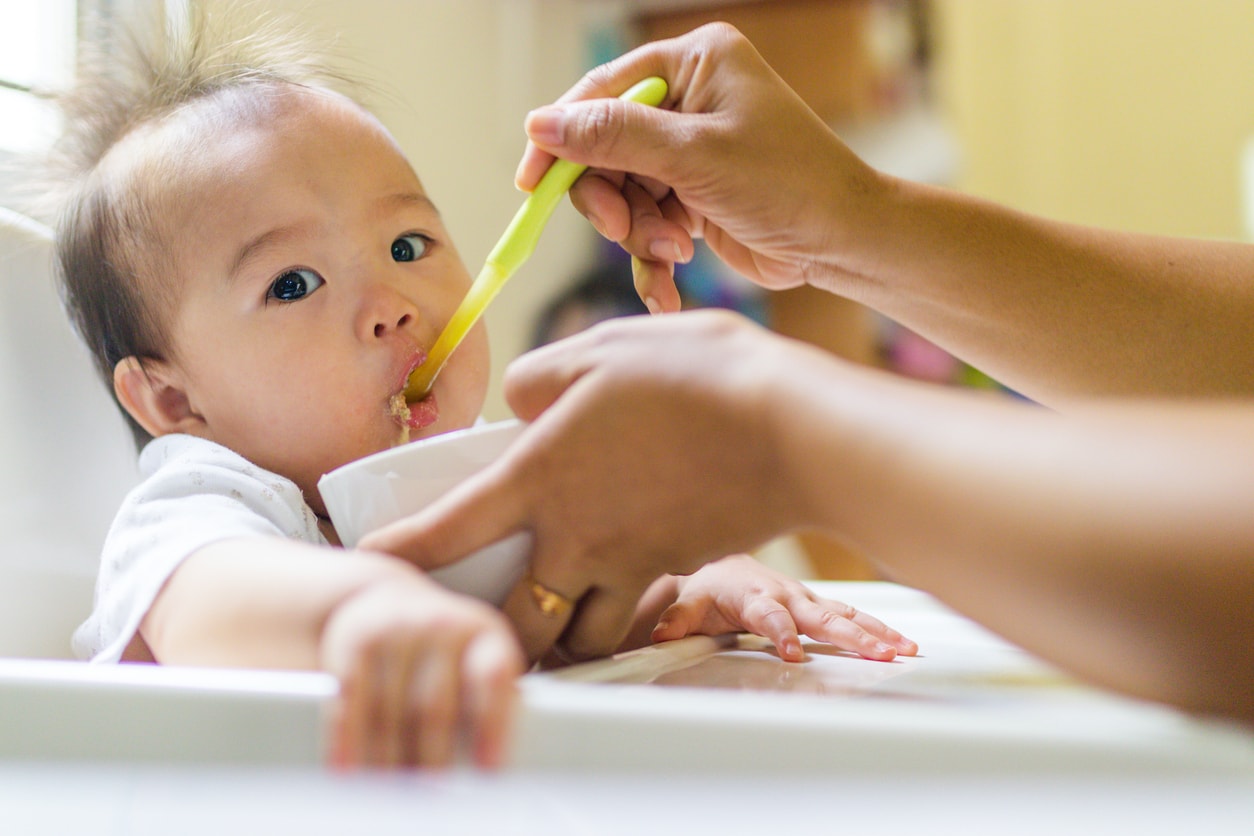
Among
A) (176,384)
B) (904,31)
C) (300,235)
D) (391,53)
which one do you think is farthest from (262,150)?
(904,31)

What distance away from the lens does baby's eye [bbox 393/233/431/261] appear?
0.76 meters

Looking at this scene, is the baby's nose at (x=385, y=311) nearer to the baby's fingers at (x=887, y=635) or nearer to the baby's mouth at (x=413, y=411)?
the baby's mouth at (x=413, y=411)

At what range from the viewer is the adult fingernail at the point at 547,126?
67 centimetres

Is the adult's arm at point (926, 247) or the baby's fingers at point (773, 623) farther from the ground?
the adult's arm at point (926, 247)

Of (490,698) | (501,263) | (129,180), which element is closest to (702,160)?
(501,263)

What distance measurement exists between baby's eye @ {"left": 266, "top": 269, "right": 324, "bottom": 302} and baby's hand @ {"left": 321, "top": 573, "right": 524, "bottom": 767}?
1.39 feet

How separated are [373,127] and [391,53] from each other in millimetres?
770

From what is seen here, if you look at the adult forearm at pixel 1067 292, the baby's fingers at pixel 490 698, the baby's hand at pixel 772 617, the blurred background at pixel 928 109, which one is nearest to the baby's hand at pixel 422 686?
the baby's fingers at pixel 490 698

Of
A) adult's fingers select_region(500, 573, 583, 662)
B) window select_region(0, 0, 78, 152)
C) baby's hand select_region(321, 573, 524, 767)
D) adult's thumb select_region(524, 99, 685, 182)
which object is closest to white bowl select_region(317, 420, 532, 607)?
adult's fingers select_region(500, 573, 583, 662)

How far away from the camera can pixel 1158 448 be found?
324 mm

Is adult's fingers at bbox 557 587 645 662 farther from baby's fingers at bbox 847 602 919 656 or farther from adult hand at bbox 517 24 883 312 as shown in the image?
adult hand at bbox 517 24 883 312

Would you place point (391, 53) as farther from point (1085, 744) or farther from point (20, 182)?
point (1085, 744)

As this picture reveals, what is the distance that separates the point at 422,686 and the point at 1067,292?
646 mm

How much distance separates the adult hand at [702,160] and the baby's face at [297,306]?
0.13 m
